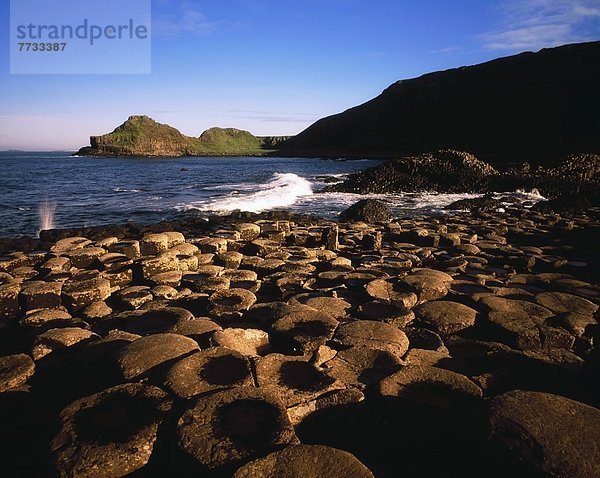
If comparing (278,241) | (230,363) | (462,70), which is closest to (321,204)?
(278,241)

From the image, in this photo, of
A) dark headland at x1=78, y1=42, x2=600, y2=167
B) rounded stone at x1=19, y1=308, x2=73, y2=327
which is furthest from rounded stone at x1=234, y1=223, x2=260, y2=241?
dark headland at x1=78, y1=42, x2=600, y2=167

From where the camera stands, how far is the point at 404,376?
9.06 ft

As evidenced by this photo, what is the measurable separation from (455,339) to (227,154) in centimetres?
14849

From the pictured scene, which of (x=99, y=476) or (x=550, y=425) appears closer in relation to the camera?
(x=99, y=476)

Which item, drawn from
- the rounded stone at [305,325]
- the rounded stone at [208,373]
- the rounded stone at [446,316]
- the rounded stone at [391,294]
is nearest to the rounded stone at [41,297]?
the rounded stone at [208,373]

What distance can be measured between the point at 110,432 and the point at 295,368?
1.37 metres

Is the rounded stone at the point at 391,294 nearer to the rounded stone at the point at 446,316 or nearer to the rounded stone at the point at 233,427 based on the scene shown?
the rounded stone at the point at 446,316

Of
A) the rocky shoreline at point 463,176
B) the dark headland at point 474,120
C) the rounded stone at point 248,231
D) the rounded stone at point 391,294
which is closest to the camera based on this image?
the rounded stone at point 391,294

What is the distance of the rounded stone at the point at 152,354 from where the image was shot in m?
2.79

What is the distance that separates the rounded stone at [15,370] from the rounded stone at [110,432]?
91 cm

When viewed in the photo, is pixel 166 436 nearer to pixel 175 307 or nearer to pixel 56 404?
pixel 56 404

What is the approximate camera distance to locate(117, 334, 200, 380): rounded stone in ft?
9.15

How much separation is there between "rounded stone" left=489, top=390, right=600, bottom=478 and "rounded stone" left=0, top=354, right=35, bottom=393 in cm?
352

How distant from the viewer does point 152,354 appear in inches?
116
